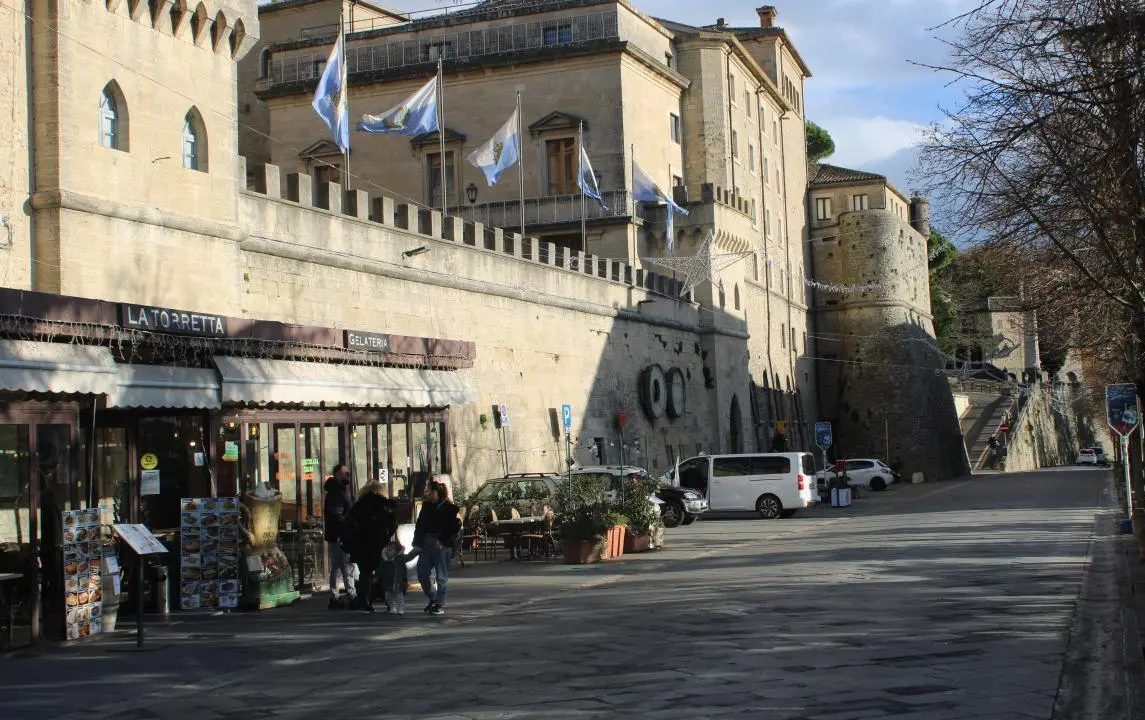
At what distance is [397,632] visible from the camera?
551 inches

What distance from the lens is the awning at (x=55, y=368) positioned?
1267 cm

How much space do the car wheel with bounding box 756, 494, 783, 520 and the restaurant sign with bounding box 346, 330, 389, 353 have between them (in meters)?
17.8

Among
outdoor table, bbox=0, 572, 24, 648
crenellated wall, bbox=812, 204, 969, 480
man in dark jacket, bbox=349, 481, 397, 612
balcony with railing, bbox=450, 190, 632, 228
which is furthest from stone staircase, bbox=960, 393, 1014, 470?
outdoor table, bbox=0, 572, 24, 648

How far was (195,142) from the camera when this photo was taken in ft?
72.2

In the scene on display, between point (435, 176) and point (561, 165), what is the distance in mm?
4954

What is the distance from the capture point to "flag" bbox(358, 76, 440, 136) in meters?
27.9

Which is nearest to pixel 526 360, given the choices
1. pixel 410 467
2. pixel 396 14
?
pixel 410 467

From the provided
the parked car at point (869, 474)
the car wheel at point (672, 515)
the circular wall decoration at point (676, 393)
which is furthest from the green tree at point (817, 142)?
the car wheel at point (672, 515)

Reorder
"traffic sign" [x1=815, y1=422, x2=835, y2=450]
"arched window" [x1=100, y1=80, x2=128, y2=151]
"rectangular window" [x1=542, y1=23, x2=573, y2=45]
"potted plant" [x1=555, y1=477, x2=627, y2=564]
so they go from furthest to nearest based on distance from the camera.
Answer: "rectangular window" [x1=542, y1=23, x2=573, y2=45], "traffic sign" [x1=815, y1=422, x2=835, y2=450], "potted plant" [x1=555, y1=477, x2=627, y2=564], "arched window" [x1=100, y1=80, x2=128, y2=151]

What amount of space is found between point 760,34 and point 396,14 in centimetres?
2012

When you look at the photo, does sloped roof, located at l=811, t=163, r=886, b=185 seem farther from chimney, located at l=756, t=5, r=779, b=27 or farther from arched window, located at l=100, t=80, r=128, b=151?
arched window, located at l=100, t=80, r=128, b=151

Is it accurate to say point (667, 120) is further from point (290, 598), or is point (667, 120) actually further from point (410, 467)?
point (290, 598)

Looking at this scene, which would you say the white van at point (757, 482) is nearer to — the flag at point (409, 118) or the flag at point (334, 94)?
the flag at point (409, 118)

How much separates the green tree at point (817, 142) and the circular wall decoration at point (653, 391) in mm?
53546
